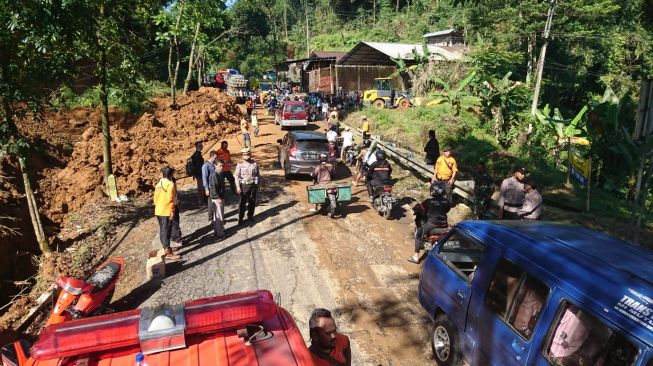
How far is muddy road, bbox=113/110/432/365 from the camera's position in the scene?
6.30m

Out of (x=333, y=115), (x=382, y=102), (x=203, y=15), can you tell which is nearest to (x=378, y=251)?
(x=333, y=115)

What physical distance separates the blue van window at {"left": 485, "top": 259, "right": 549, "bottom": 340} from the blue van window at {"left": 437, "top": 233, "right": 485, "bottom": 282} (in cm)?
97

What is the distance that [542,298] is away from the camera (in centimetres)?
377

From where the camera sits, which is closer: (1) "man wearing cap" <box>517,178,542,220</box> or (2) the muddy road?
(2) the muddy road

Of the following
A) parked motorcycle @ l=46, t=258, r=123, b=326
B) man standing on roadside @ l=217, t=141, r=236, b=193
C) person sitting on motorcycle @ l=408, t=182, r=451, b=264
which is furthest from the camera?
man standing on roadside @ l=217, t=141, r=236, b=193

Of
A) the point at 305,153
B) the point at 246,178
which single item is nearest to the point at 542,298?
the point at 246,178

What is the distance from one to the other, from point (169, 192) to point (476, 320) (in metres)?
5.80

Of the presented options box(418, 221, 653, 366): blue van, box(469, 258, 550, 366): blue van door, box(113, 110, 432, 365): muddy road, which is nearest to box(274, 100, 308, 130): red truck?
box(113, 110, 432, 365): muddy road

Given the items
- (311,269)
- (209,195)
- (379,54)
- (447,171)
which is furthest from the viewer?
(379,54)

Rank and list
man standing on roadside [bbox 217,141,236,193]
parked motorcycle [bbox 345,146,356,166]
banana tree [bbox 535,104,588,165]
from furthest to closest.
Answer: banana tree [bbox 535,104,588,165] < parked motorcycle [bbox 345,146,356,166] < man standing on roadside [bbox 217,141,236,193]

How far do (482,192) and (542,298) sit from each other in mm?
6391

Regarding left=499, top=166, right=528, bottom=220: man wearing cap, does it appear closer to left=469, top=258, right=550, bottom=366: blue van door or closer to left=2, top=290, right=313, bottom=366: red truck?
left=469, top=258, right=550, bottom=366: blue van door

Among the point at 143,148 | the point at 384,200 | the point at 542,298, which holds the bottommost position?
the point at 384,200

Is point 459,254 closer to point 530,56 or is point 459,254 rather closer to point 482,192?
point 482,192
